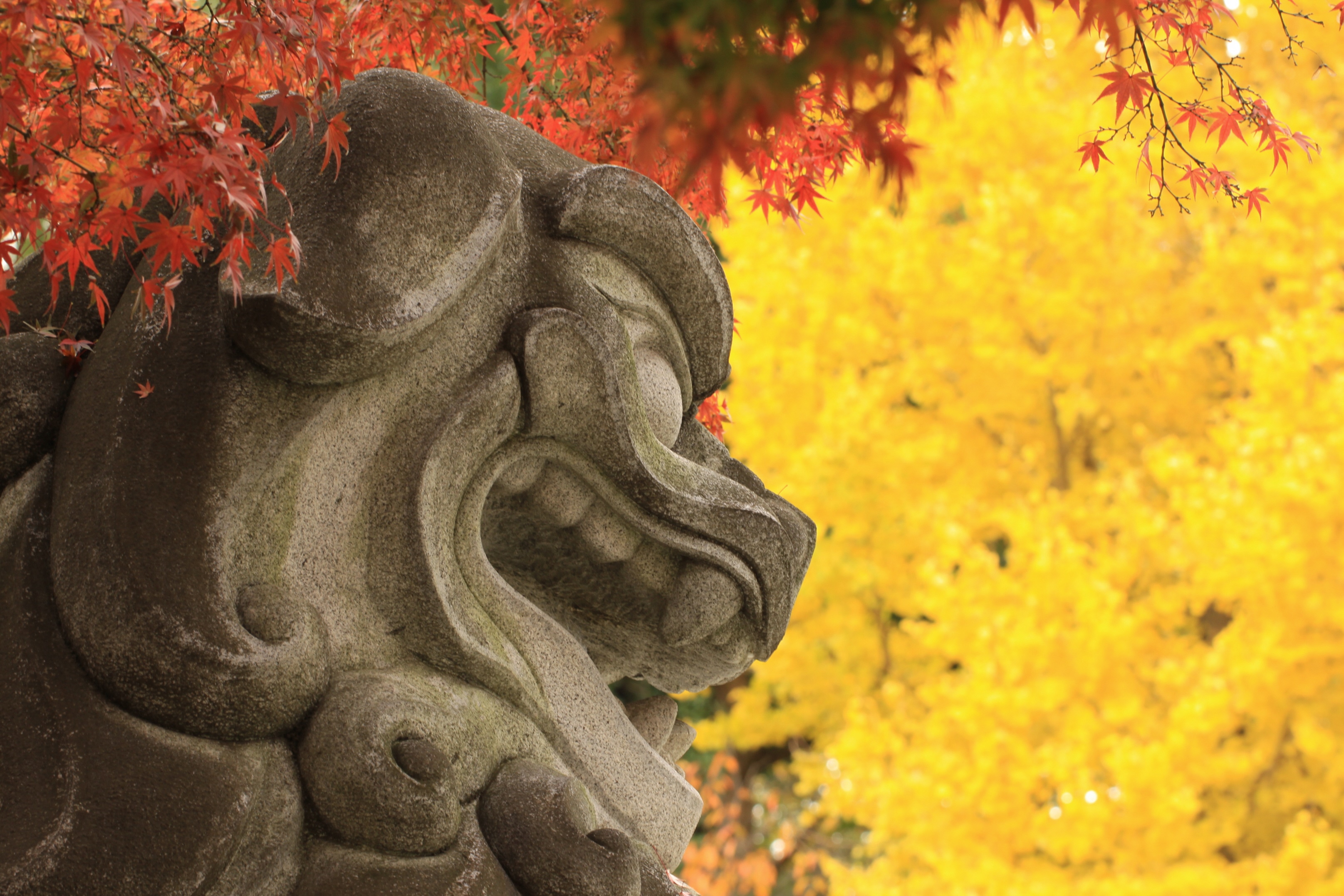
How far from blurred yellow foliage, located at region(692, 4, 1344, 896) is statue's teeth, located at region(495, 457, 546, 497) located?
7.54 ft

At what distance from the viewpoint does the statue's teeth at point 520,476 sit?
1984 millimetres

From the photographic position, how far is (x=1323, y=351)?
453 cm

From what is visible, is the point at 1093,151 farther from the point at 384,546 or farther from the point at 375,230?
the point at 384,546

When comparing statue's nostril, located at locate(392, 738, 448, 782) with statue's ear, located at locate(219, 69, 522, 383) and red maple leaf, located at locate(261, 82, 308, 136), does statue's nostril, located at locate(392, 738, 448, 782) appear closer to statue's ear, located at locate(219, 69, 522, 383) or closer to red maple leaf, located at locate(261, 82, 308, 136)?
statue's ear, located at locate(219, 69, 522, 383)

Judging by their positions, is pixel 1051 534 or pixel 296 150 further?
pixel 1051 534

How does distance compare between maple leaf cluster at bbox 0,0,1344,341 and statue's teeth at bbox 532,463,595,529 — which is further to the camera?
statue's teeth at bbox 532,463,595,529

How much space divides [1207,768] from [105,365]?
4.20 metres

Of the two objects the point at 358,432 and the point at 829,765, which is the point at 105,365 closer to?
the point at 358,432

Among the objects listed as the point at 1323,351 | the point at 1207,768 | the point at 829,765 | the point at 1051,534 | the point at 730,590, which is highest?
the point at 1323,351

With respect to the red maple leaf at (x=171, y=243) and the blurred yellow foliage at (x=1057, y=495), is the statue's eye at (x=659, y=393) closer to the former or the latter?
the red maple leaf at (x=171, y=243)

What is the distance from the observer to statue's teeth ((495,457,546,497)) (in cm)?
198

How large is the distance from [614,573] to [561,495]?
22 cm

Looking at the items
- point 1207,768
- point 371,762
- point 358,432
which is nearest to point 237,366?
point 358,432

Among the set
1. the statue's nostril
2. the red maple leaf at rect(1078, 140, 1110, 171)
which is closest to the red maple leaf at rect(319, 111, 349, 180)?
the statue's nostril
